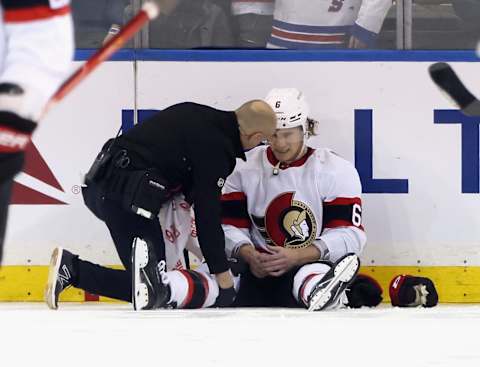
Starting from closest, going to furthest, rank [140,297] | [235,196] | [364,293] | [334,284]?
[140,297]
[334,284]
[364,293]
[235,196]

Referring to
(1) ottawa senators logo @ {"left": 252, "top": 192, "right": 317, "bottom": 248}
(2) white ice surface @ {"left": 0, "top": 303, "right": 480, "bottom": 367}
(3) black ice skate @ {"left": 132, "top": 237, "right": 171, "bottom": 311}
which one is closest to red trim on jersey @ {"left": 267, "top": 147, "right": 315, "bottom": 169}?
(1) ottawa senators logo @ {"left": 252, "top": 192, "right": 317, "bottom": 248}

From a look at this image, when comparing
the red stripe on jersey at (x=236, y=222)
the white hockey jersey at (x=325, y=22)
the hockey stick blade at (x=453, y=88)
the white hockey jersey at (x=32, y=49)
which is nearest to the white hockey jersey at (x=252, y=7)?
the white hockey jersey at (x=325, y=22)

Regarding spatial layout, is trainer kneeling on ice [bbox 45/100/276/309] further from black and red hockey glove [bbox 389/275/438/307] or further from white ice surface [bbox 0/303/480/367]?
black and red hockey glove [bbox 389/275/438/307]

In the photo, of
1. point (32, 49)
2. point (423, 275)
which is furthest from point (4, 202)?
point (423, 275)

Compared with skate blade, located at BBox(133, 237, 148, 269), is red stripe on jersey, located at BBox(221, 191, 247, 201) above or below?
above

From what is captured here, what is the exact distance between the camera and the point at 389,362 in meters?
2.98

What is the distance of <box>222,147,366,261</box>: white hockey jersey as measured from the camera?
5.26m

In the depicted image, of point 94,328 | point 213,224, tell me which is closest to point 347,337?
point 94,328

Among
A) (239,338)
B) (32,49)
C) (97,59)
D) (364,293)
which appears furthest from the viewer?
(364,293)

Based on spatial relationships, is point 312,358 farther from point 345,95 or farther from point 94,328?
point 345,95

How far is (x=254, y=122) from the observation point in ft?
16.8

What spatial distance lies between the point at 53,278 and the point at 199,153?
68 centimetres

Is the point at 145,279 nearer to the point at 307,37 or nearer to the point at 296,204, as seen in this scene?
the point at 296,204

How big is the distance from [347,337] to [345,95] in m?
2.11
